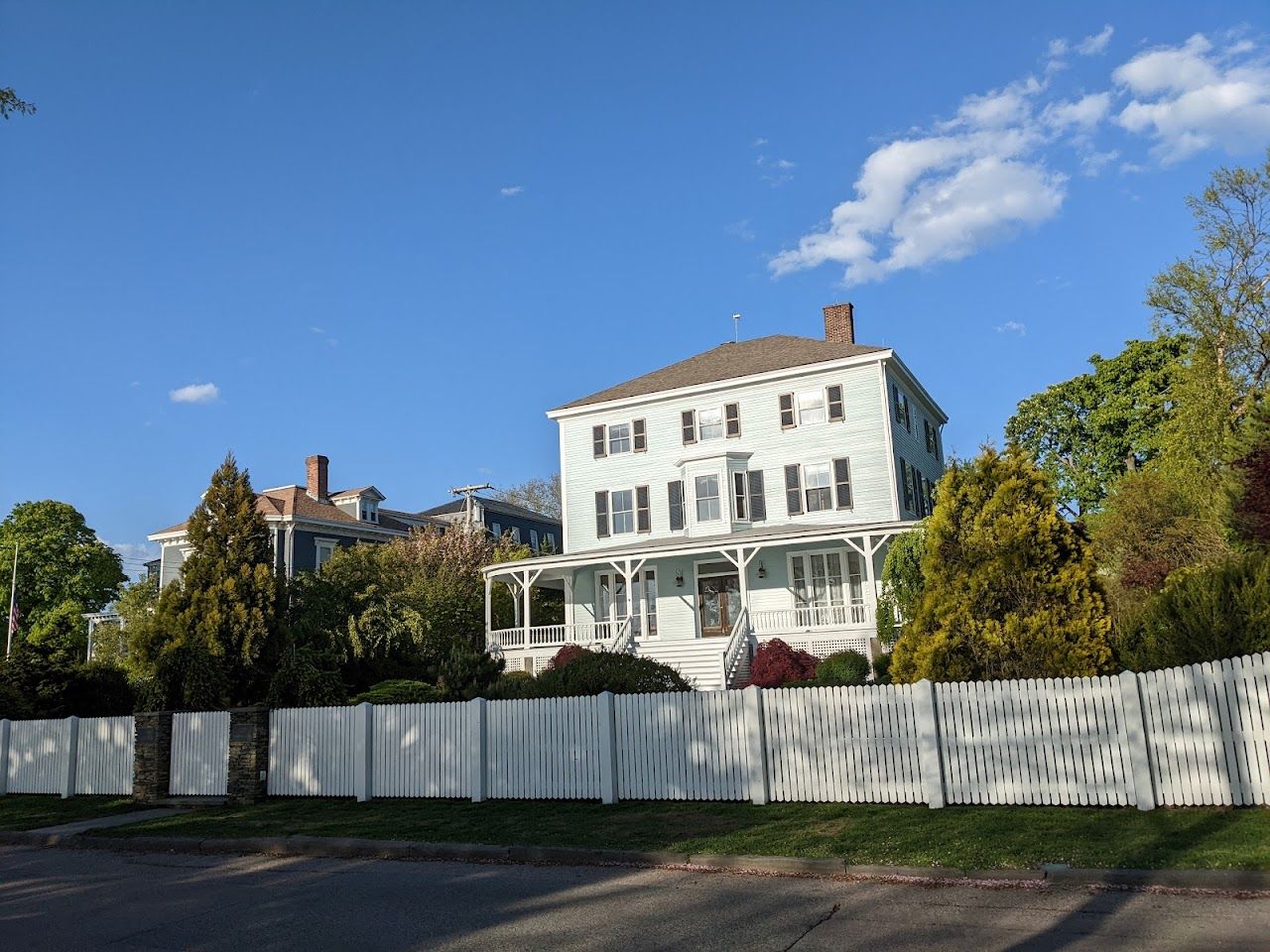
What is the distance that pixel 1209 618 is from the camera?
1150 centimetres

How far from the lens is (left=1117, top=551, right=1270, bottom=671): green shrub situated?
36.6ft

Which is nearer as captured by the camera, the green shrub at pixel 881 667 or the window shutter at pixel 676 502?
the green shrub at pixel 881 667

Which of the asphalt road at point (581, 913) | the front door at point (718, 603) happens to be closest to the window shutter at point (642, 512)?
the front door at point (718, 603)

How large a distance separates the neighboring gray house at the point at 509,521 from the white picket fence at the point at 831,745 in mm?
36734

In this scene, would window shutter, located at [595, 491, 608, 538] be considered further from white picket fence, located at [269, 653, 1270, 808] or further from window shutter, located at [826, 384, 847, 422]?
white picket fence, located at [269, 653, 1270, 808]

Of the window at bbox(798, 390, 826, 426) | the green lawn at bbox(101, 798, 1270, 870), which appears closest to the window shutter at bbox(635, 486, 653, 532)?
the window at bbox(798, 390, 826, 426)

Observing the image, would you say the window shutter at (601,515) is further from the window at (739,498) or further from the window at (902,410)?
the window at (902,410)

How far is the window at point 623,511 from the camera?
34.1 m

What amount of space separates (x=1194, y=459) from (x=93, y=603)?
5425 centimetres

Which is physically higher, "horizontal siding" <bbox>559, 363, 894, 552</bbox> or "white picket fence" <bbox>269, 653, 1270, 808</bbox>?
"horizontal siding" <bbox>559, 363, 894, 552</bbox>

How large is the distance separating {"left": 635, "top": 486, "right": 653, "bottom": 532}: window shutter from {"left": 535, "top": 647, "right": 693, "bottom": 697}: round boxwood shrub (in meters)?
17.4

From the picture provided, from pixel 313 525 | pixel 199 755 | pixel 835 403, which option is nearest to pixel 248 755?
pixel 199 755

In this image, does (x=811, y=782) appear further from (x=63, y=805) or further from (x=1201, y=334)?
(x=1201, y=334)

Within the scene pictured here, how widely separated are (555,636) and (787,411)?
10.3 meters
